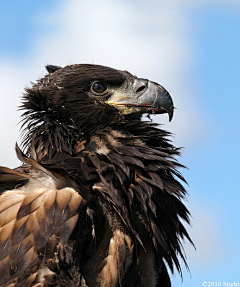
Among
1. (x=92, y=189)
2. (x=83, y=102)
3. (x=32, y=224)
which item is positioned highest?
(x=83, y=102)

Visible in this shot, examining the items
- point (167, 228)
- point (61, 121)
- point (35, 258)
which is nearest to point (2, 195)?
point (35, 258)

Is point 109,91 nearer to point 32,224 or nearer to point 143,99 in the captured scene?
point 143,99

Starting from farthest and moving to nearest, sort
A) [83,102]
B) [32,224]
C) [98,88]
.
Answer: [98,88] < [83,102] < [32,224]

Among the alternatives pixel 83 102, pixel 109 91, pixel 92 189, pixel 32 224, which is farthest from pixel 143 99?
pixel 32 224

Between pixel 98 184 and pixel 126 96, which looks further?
pixel 126 96

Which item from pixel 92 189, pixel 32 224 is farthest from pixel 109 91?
pixel 32 224

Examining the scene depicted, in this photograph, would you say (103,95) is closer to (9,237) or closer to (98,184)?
(98,184)

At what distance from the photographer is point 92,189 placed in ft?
15.9

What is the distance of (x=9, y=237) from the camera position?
455 cm

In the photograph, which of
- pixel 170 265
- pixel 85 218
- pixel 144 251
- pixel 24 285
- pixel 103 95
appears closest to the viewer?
pixel 24 285

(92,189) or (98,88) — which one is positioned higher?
(98,88)

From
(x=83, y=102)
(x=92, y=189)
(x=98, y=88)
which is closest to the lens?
(x=92, y=189)

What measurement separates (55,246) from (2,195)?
0.73 meters

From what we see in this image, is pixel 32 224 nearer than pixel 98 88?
Yes
